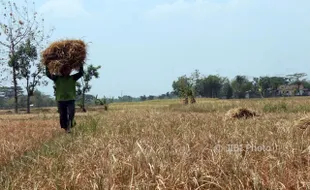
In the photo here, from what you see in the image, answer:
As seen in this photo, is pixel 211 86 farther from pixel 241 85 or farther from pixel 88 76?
pixel 88 76

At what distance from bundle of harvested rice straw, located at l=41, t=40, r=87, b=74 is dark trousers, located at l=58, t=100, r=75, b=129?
0.72 metres

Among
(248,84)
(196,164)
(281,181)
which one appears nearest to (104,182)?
(196,164)

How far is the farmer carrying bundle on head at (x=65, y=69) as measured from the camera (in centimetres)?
805

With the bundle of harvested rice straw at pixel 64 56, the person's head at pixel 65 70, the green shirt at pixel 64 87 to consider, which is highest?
the bundle of harvested rice straw at pixel 64 56

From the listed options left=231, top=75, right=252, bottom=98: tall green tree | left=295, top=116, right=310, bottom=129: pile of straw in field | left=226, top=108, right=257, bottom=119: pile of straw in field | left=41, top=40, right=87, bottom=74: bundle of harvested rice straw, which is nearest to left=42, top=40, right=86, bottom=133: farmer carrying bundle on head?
left=41, top=40, right=87, bottom=74: bundle of harvested rice straw

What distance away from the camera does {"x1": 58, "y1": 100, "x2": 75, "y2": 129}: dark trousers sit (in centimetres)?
805

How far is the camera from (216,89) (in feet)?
308

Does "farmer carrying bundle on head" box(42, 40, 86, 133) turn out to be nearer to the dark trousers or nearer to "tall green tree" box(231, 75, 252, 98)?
the dark trousers

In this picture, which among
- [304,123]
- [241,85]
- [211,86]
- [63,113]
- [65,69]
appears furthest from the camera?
[211,86]

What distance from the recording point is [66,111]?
8172 mm

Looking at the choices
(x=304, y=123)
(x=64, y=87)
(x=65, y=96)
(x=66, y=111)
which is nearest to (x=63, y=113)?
(x=66, y=111)

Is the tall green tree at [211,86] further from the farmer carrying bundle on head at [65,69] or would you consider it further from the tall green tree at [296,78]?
the farmer carrying bundle on head at [65,69]

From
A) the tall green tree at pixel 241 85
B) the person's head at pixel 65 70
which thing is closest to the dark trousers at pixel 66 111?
the person's head at pixel 65 70

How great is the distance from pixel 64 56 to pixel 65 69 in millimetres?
286
